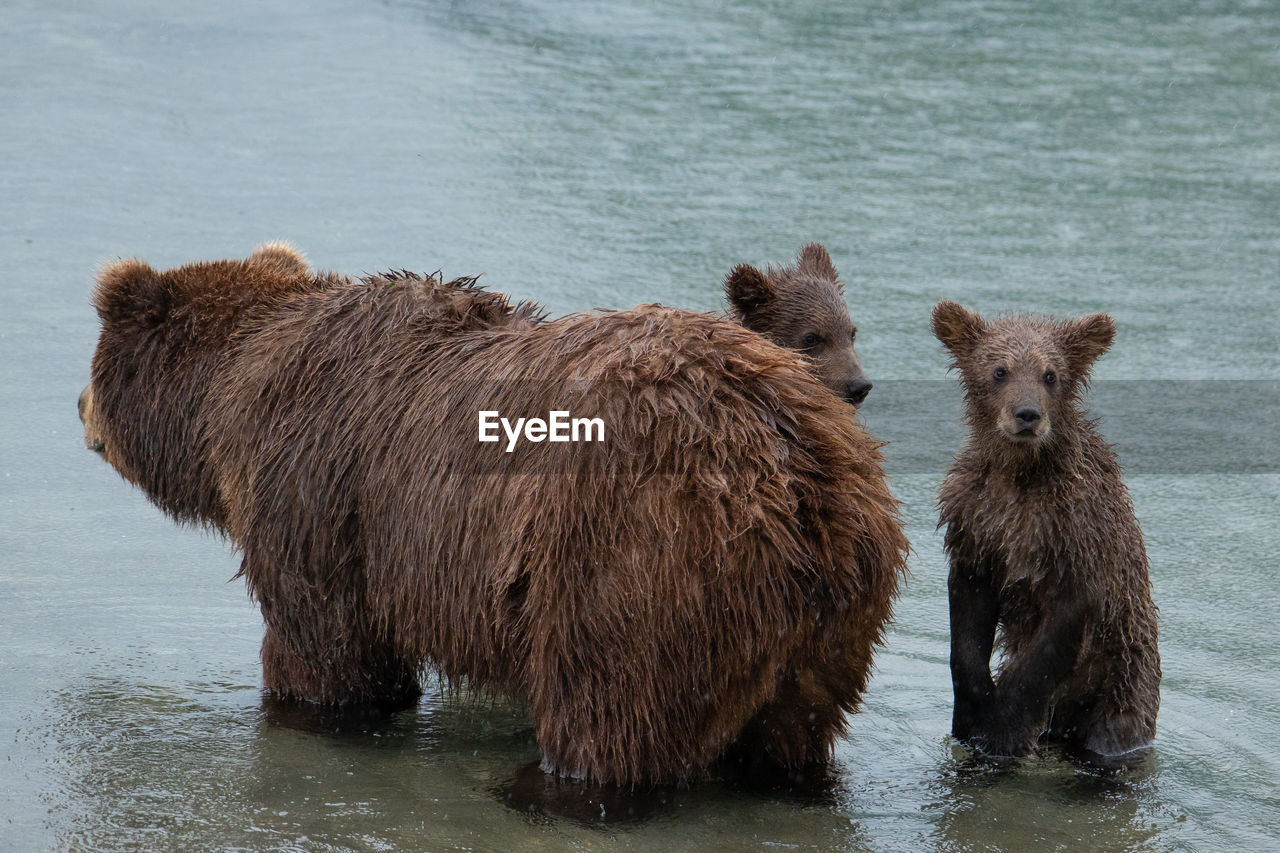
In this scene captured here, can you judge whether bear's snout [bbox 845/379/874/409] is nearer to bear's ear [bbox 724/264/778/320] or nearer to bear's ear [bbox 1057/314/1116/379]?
bear's ear [bbox 724/264/778/320]

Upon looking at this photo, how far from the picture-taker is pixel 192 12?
1442 centimetres

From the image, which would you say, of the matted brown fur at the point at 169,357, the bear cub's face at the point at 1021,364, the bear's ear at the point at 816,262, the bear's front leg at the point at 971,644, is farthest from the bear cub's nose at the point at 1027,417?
the matted brown fur at the point at 169,357

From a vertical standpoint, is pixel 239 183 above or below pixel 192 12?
below

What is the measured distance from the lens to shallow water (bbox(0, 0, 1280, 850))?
4781 millimetres

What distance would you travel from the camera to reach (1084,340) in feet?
17.8

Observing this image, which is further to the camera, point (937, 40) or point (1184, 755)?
point (937, 40)

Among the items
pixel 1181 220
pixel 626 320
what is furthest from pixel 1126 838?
pixel 1181 220

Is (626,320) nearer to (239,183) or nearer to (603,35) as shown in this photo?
(239,183)

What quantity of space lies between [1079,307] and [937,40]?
20.4 feet

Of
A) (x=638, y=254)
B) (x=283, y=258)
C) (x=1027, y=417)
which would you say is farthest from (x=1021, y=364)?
(x=638, y=254)

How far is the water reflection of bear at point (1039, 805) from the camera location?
4.61 meters

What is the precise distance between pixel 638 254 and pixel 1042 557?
5355 millimetres

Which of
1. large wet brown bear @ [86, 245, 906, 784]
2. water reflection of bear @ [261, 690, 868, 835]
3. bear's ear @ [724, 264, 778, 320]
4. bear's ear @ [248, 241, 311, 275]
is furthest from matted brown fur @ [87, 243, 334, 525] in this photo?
bear's ear @ [724, 264, 778, 320]

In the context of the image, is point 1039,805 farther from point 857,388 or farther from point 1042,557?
point 857,388
